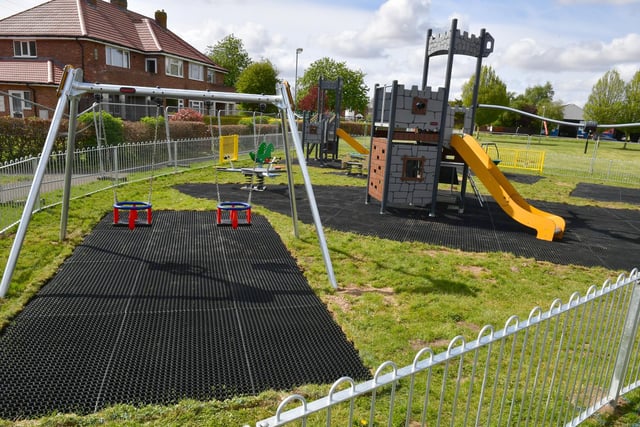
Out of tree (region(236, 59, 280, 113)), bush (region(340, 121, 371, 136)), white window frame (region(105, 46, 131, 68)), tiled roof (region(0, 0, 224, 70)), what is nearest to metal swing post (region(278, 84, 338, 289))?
tiled roof (region(0, 0, 224, 70))

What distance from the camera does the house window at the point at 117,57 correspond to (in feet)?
91.5

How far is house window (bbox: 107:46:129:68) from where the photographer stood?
27.9m

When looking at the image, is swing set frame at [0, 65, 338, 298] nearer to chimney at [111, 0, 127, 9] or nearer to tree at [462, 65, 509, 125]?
chimney at [111, 0, 127, 9]

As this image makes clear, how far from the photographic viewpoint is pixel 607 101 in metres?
52.1

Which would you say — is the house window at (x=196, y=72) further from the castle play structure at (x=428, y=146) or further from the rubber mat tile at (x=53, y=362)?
the rubber mat tile at (x=53, y=362)

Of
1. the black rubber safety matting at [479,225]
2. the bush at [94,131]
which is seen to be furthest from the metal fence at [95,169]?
the bush at [94,131]

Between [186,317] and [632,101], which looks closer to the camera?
[186,317]

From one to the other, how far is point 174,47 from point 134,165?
2468cm

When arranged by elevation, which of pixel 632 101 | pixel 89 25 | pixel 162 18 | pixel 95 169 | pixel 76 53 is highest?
pixel 162 18

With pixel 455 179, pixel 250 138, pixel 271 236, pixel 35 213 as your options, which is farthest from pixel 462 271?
pixel 250 138

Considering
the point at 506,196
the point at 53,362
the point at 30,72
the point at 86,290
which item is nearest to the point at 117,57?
the point at 30,72

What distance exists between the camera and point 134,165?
44.3ft

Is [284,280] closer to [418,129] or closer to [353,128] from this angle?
[418,129]

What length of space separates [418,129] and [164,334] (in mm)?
8248
